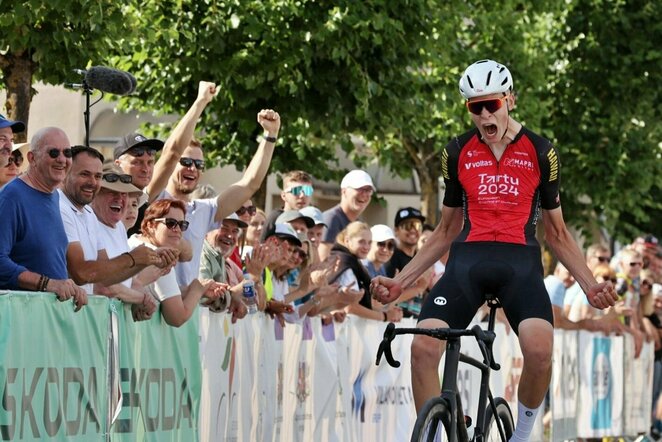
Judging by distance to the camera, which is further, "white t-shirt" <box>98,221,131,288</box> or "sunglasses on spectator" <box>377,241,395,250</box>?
"sunglasses on spectator" <box>377,241,395,250</box>

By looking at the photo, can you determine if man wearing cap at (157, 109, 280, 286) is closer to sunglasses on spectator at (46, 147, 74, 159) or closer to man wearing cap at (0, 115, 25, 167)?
man wearing cap at (0, 115, 25, 167)

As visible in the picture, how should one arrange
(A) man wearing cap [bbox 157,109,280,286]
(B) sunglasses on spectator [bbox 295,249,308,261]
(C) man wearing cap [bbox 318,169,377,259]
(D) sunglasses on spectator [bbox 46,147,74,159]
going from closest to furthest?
(D) sunglasses on spectator [bbox 46,147,74,159]
(A) man wearing cap [bbox 157,109,280,286]
(B) sunglasses on spectator [bbox 295,249,308,261]
(C) man wearing cap [bbox 318,169,377,259]

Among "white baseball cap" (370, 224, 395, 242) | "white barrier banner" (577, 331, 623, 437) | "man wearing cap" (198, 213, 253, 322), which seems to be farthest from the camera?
"white barrier banner" (577, 331, 623, 437)

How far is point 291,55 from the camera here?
17.0 metres

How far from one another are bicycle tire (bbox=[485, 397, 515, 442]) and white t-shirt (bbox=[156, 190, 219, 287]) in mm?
2132

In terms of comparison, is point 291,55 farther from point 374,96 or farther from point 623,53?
point 623,53

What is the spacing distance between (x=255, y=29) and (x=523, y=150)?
8.28m

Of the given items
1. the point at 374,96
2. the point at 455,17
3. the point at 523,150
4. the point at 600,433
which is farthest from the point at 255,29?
the point at 523,150

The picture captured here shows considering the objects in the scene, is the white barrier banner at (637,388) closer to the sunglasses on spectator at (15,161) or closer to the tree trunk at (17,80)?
the tree trunk at (17,80)

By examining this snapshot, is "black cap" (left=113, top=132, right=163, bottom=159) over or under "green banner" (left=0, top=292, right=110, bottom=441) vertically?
over

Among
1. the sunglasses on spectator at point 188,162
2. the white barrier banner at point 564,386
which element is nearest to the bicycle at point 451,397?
the sunglasses on spectator at point 188,162

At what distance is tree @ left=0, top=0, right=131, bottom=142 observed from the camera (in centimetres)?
1229

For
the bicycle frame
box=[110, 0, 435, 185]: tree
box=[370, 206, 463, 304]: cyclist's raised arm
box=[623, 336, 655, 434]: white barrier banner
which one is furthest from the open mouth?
box=[623, 336, 655, 434]: white barrier banner

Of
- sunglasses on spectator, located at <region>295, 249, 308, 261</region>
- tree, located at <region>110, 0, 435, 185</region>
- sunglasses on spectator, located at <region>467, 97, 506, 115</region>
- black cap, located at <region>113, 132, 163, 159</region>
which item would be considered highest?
tree, located at <region>110, 0, 435, 185</region>
